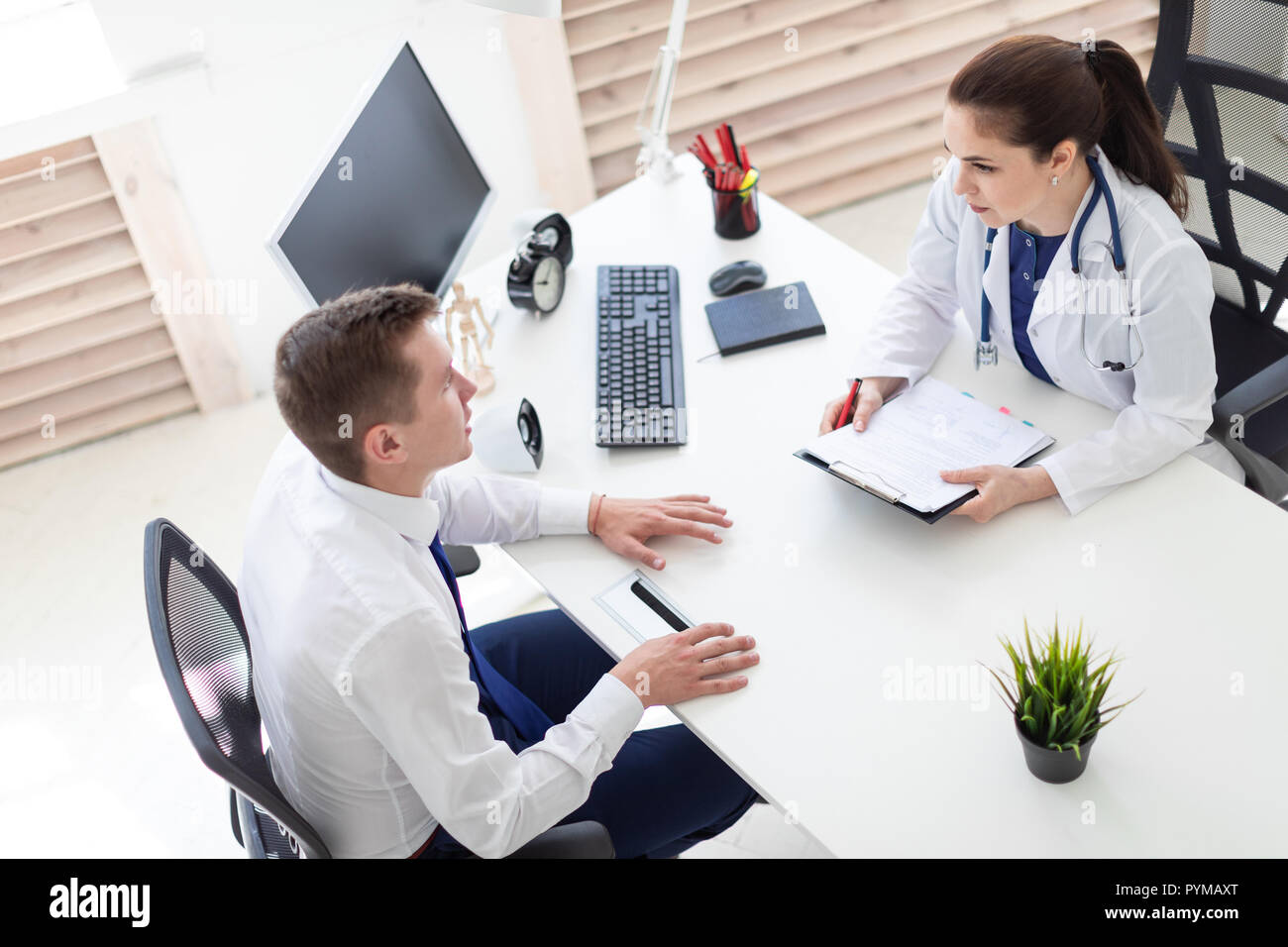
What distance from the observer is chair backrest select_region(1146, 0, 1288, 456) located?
1.78 metres

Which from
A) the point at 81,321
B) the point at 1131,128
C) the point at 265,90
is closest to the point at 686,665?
the point at 1131,128

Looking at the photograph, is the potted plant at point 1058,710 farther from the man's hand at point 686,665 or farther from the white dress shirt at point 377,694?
the white dress shirt at point 377,694

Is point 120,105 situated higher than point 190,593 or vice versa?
point 120,105

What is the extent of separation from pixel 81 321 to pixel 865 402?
224cm

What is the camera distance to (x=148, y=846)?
2.25 meters

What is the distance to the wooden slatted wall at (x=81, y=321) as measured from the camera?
276cm

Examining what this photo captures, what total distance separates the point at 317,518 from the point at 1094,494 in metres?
1.08

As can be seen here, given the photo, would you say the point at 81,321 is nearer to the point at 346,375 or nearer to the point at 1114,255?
the point at 346,375

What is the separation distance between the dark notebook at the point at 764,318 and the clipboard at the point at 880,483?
0.33 m

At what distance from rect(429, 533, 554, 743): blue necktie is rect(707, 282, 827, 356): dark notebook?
2.15 feet

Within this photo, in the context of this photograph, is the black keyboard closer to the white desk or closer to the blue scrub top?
the white desk
